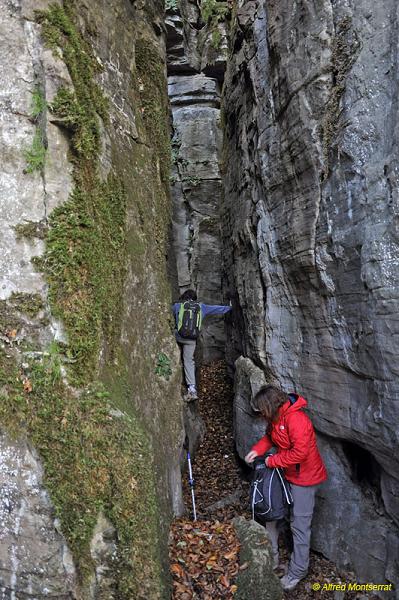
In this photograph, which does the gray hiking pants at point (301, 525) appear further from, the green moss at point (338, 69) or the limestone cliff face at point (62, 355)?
the green moss at point (338, 69)

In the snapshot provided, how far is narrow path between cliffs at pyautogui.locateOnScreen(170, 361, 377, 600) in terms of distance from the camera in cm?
458

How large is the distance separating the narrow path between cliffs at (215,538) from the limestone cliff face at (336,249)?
2.08ft

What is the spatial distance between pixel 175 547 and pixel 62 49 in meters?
5.78

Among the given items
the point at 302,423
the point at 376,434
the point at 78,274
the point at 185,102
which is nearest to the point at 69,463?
the point at 78,274

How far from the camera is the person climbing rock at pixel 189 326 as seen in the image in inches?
308

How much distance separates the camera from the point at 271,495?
5395 millimetres

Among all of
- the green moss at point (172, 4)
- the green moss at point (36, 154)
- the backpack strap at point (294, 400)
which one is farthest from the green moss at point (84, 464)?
the green moss at point (172, 4)

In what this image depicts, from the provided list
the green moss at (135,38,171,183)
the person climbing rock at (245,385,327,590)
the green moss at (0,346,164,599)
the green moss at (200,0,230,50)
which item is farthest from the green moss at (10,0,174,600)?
the green moss at (200,0,230,50)

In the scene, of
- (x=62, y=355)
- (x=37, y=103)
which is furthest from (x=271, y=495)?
(x=37, y=103)

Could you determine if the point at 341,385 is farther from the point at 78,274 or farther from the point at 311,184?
the point at 78,274

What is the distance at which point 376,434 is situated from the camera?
5188 millimetres

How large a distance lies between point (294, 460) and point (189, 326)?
3441 millimetres

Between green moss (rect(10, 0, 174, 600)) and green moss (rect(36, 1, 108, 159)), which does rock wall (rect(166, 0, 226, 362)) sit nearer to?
green moss (rect(10, 0, 174, 600))

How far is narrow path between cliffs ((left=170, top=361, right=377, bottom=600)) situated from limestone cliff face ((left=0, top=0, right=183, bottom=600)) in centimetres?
47
